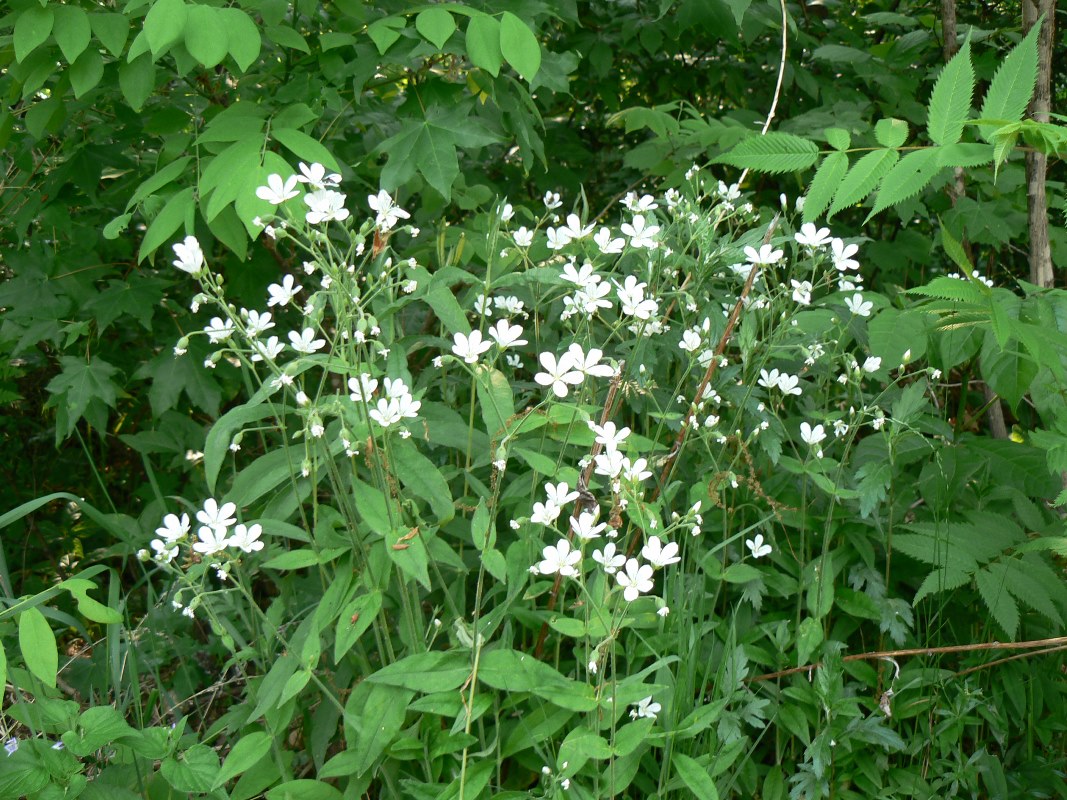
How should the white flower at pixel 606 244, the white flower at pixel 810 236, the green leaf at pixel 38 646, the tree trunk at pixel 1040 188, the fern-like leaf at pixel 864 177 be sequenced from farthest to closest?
the tree trunk at pixel 1040 188 → the white flower at pixel 810 236 → the white flower at pixel 606 244 → the fern-like leaf at pixel 864 177 → the green leaf at pixel 38 646

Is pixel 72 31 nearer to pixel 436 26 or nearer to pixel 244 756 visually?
pixel 436 26

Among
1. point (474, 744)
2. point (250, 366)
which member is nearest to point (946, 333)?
point (474, 744)

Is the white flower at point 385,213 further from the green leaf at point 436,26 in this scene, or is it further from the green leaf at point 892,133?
the green leaf at point 892,133

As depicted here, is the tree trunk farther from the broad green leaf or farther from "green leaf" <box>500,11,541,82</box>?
the broad green leaf

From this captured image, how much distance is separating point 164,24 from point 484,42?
0.66 m

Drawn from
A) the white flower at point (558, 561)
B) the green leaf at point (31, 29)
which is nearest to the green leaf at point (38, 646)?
the white flower at point (558, 561)

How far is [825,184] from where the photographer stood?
66.8 inches

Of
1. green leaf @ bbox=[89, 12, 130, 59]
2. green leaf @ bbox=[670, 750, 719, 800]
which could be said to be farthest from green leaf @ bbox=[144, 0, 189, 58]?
green leaf @ bbox=[670, 750, 719, 800]

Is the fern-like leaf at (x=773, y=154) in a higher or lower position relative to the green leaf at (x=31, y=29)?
lower

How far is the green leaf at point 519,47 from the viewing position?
2.06 m

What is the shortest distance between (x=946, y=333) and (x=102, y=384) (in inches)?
87.0

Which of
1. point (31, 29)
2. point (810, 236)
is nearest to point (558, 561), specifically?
point (810, 236)

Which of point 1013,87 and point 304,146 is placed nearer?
point 1013,87

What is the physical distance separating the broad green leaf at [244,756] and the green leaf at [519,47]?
4.62 feet
